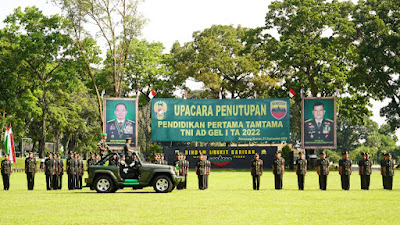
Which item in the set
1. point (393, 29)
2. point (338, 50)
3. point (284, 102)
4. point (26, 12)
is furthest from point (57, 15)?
point (393, 29)

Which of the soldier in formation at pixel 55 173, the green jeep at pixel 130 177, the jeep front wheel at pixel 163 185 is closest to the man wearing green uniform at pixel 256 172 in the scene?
the green jeep at pixel 130 177

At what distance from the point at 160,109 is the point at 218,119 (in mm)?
5368

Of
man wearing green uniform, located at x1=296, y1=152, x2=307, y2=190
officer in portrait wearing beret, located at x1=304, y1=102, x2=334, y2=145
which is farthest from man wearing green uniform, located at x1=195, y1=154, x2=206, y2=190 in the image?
officer in portrait wearing beret, located at x1=304, y1=102, x2=334, y2=145

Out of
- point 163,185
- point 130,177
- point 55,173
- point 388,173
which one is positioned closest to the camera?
point 130,177

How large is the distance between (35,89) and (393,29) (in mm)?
36732

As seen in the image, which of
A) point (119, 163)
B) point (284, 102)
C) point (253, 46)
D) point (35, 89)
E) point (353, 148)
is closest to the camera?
point (119, 163)

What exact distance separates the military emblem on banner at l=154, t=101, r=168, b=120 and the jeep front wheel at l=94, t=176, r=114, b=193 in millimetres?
32037

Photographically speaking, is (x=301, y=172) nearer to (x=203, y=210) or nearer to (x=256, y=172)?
(x=256, y=172)

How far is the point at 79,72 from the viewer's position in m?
64.1

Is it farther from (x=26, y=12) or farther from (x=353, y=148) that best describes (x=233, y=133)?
(x=353, y=148)

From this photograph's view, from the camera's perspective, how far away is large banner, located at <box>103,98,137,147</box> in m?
51.8

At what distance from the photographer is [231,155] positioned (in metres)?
58.1

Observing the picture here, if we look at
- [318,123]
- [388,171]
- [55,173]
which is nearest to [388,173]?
[388,171]

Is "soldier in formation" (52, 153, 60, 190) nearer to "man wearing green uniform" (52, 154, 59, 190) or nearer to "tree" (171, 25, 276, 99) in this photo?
"man wearing green uniform" (52, 154, 59, 190)
